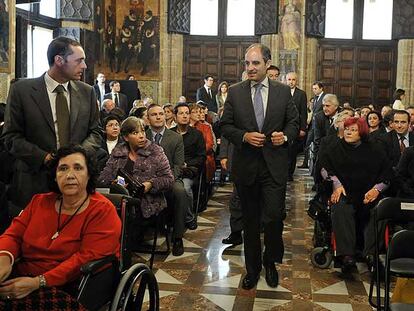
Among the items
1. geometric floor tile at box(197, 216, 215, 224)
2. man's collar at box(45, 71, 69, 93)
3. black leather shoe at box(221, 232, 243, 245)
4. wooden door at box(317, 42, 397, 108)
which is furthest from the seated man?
wooden door at box(317, 42, 397, 108)

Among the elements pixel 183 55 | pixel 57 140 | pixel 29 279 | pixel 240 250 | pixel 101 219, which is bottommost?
pixel 240 250

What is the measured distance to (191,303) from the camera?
15.9 ft

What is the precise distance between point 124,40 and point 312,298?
15204 millimetres

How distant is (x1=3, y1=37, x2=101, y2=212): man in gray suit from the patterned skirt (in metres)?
1.17

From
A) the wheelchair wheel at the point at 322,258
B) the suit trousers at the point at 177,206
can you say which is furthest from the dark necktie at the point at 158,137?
the wheelchair wheel at the point at 322,258

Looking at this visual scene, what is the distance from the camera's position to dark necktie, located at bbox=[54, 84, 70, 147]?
161 inches

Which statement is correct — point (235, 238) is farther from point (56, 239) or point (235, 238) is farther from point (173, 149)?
point (56, 239)

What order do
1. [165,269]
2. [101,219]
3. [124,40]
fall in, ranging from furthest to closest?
[124,40], [165,269], [101,219]

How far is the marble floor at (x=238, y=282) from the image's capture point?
484 centimetres

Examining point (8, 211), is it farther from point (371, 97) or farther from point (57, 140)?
point (371, 97)

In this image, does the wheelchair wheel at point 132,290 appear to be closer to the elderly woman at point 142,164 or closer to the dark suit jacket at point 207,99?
the elderly woman at point 142,164

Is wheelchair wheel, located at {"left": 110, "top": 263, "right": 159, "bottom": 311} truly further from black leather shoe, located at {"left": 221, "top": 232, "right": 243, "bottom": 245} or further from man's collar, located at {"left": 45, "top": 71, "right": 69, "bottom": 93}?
black leather shoe, located at {"left": 221, "top": 232, "right": 243, "bottom": 245}

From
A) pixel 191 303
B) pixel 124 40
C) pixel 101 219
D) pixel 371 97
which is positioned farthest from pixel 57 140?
pixel 371 97

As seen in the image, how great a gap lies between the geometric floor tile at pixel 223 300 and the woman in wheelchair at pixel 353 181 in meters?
1.22
